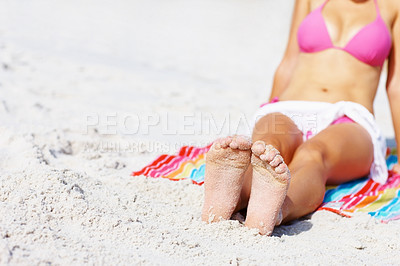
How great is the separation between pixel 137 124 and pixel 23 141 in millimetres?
1066

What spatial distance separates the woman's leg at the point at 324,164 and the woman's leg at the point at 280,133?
0.20ft

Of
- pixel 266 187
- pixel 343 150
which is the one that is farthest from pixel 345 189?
pixel 266 187

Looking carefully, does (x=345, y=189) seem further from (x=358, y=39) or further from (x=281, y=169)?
(x=281, y=169)

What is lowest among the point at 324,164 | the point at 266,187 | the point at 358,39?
→ the point at 324,164

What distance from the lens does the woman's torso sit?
9.09 feet

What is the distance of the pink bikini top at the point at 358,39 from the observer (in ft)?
8.97

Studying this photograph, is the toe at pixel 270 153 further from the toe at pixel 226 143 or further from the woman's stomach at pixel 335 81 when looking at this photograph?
the woman's stomach at pixel 335 81

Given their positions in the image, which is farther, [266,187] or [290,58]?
[290,58]

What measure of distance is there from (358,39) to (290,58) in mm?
482

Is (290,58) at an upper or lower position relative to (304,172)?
upper

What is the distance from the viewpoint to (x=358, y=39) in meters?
2.77

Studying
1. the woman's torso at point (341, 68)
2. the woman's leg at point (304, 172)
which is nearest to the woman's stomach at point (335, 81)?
the woman's torso at point (341, 68)

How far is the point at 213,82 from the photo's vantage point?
16.9 ft

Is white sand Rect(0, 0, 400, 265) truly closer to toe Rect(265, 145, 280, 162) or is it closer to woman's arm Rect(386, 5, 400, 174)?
toe Rect(265, 145, 280, 162)
